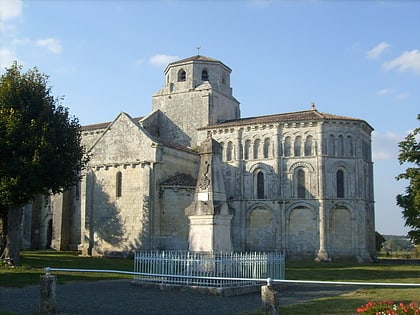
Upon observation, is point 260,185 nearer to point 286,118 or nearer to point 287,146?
point 287,146

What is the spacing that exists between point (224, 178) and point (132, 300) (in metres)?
22.9

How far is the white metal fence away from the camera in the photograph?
18.4m

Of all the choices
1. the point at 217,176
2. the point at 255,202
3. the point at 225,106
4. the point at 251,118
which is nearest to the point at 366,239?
the point at 255,202

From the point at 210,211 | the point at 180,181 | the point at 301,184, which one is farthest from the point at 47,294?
the point at 301,184

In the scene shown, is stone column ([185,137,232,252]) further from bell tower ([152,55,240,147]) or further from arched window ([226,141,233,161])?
bell tower ([152,55,240,147])

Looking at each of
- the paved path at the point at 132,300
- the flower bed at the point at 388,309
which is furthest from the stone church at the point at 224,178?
the flower bed at the point at 388,309

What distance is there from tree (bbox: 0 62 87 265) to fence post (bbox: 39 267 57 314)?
14382 millimetres

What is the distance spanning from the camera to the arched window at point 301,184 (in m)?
43.8

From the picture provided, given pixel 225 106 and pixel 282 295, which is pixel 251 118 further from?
pixel 282 295

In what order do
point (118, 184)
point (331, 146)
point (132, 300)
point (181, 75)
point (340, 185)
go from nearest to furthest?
point (132, 300), point (118, 184), point (331, 146), point (340, 185), point (181, 75)

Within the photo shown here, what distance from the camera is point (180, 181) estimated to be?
38375 millimetres

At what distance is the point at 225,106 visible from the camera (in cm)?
5103

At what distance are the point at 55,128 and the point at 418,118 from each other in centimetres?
2079

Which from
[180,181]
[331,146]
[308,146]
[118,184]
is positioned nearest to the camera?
[180,181]
